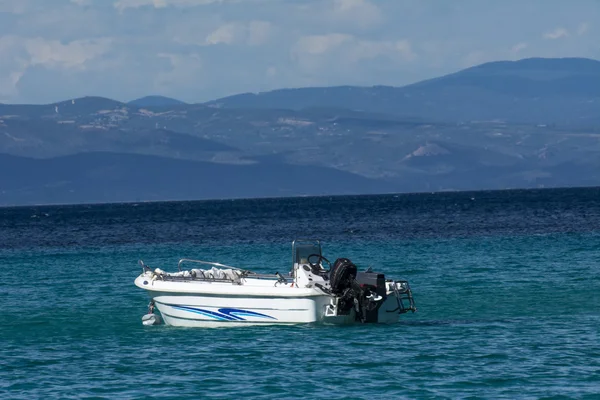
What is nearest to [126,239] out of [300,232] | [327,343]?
[300,232]

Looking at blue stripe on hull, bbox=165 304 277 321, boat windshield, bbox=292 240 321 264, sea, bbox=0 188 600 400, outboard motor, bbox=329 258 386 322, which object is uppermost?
boat windshield, bbox=292 240 321 264

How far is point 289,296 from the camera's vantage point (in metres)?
34.1

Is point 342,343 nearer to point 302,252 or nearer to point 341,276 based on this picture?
point 341,276

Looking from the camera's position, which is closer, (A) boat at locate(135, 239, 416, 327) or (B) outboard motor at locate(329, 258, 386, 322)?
(B) outboard motor at locate(329, 258, 386, 322)

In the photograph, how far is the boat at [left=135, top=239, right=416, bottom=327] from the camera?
34062mm

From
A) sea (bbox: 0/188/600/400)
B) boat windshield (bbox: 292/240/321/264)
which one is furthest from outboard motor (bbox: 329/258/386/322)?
boat windshield (bbox: 292/240/321/264)

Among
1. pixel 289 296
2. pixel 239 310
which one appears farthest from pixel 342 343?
pixel 239 310

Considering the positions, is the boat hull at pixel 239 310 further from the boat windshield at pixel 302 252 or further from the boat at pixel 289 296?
the boat windshield at pixel 302 252

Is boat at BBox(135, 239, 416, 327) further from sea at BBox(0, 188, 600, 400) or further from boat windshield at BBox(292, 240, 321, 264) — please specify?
sea at BBox(0, 188, 600, 400)

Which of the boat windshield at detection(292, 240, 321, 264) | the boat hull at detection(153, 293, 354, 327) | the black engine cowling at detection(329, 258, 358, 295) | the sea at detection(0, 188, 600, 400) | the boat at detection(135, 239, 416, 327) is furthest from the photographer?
the boat windshield at detection(292, 240, 321, 264)

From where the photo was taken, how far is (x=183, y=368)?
29.2 meters

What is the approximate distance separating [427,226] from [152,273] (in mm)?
69712

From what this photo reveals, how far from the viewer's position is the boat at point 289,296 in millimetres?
34062

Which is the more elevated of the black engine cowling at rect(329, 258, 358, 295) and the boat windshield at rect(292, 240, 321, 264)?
the boat windshield at rect(292, 240, 321, 264)
